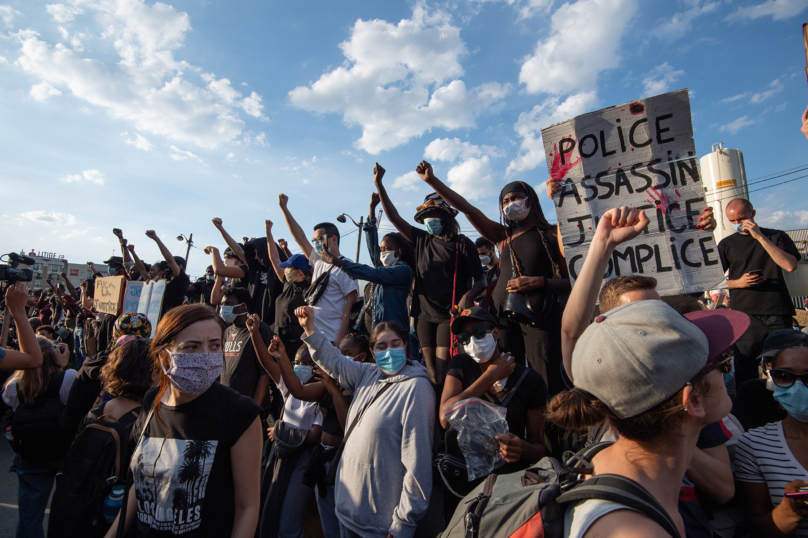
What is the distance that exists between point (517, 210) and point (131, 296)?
814 cm

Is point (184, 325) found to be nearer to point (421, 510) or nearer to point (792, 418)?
point (421, 510)

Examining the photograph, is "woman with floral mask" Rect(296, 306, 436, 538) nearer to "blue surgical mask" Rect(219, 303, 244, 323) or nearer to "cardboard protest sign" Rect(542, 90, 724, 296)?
"cardboard protest sign" Rect(542, 90, 724, 296)

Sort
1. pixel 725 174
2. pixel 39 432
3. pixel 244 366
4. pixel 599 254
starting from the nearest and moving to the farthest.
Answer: pixel 599 254, pixel 39 432, pixel 244 366, pixel 725 174

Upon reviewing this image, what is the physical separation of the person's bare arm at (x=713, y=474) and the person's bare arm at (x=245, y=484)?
2.10 metres

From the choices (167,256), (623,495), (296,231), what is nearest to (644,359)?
(623,495)

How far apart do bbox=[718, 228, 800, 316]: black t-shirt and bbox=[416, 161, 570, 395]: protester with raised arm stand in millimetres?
2145

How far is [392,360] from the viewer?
10.2 feet

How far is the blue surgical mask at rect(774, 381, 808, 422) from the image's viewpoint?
2.10m

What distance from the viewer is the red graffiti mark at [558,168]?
3508 mm

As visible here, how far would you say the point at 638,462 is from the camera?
3.85ft

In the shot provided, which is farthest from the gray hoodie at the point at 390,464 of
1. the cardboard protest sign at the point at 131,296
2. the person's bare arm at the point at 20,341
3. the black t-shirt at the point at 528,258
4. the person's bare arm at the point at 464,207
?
the cardboard protest sign at the point at 131,296

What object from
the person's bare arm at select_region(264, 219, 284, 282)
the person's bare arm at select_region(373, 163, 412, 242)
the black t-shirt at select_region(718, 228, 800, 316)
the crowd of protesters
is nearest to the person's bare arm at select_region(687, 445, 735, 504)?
the crowd of protesters

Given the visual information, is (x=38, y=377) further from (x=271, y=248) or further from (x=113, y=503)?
(x=271, y=248)

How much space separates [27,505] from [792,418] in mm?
5550
